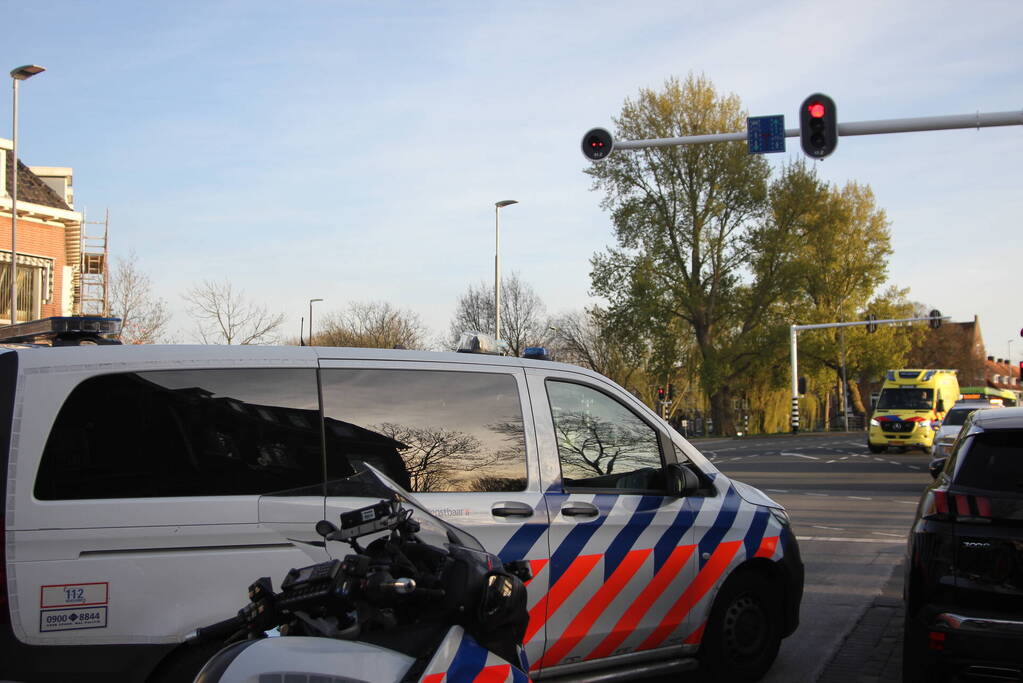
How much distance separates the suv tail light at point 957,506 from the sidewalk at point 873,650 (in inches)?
48.8

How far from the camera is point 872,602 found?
812 cm

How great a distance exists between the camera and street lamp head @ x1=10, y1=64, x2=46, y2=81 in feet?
82.5

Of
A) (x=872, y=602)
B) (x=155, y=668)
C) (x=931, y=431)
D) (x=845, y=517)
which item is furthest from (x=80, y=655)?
(x=931, y=431)

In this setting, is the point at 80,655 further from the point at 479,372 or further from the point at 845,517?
the point at 845,517

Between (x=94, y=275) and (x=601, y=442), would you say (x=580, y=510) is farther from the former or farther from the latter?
(x=94, y=275)

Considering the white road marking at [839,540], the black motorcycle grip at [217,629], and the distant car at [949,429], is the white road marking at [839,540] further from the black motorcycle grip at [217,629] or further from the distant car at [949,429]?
the black motorcycle grip at [217,629]

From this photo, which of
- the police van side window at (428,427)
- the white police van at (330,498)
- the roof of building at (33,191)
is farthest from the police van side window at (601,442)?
the roof of building at (33,191)

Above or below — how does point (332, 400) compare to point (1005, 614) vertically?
above

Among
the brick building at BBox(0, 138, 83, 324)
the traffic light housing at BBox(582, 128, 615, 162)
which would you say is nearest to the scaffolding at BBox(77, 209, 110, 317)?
the brick building at BBox(0, 138, 83, 324)

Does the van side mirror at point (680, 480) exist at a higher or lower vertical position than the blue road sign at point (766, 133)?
lower

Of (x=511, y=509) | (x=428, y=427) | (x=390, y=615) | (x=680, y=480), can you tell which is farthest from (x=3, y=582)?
(x=680, y=480)

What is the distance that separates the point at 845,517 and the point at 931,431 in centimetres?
1745

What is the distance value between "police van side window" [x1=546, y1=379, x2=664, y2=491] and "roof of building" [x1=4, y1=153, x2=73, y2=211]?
30.7 meters

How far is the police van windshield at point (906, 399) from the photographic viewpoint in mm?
30047
